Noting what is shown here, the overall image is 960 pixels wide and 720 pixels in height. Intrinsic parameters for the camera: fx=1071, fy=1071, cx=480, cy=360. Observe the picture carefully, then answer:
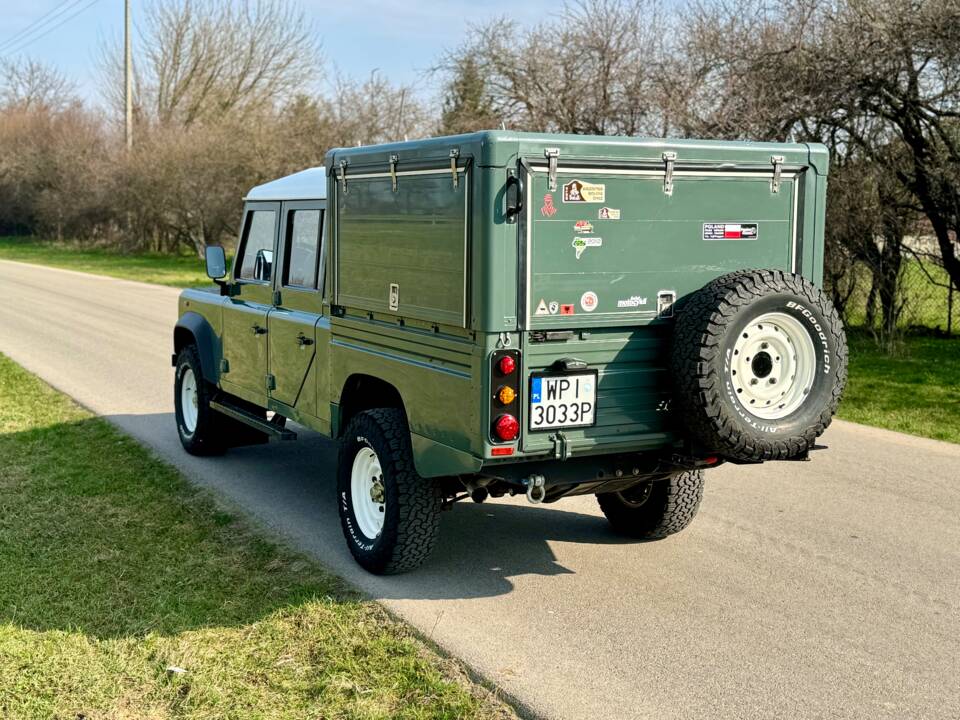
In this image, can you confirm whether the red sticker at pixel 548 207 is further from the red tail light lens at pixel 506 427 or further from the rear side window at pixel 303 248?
the rear side window at pixel 303 248

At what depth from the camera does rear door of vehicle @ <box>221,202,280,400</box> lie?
7.55 metres

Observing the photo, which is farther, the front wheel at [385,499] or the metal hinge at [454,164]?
the front wheel at [385,499]

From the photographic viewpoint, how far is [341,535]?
21.8 feet

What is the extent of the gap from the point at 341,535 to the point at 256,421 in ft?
4.49

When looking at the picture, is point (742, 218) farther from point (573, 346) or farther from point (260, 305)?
point (260, 305)

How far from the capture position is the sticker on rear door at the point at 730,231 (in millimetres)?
5398

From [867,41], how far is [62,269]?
2774cm

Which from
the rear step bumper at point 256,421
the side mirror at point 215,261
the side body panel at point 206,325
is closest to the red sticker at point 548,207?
the rear step bumper at point 256,421

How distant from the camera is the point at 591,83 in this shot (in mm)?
18406

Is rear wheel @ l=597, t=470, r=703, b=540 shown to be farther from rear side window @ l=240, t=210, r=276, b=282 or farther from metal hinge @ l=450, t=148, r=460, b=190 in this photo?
rear side window @ l=240, t=210, r=276, b=282

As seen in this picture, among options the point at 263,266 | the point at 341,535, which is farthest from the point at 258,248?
the point at 341,535

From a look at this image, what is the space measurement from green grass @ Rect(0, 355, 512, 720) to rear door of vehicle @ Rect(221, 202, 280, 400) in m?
0.94

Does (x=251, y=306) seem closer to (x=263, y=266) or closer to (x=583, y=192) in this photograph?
(x=263, y=266)

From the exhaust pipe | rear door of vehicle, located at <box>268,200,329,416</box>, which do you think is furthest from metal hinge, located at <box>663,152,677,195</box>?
rear door of vehicle, located at <box>268,200,329,416</box>
